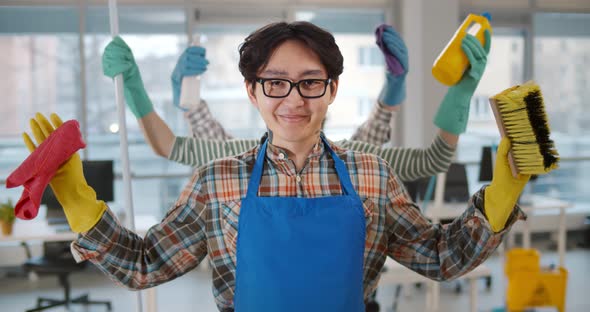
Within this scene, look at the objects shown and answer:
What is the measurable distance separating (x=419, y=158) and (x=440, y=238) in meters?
0.67

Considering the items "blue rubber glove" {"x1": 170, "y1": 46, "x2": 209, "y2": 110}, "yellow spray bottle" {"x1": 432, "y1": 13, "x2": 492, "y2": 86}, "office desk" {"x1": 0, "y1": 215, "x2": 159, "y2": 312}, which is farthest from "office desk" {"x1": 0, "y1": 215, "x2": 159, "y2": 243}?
"yellow spray bottle" {"x1": 432, "y1": 13, "x2": 492, "y2": 86}

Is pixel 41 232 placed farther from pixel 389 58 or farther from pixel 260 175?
pixel 260 175

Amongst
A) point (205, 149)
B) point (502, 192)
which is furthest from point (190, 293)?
point (502, 192)

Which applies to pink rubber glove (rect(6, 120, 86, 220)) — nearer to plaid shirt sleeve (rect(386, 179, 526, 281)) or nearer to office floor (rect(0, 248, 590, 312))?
plaid shirt sleeve (rect(386, 179, 526, 281))

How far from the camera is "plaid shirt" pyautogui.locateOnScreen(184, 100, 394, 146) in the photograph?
2.26 metres

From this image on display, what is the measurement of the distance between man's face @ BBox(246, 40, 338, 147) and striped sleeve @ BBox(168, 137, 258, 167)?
64 centimetres

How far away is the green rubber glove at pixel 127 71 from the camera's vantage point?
174 cm

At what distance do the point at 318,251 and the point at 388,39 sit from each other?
1.09 m

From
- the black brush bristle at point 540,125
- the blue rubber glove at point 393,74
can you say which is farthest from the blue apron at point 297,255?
the blue rubber glove at point 393,74

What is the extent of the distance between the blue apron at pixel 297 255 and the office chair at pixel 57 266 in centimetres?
304

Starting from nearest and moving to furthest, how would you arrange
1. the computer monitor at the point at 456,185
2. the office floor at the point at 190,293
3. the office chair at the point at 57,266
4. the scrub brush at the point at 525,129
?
the scrub brush at the point at 525,129, the office chair at the point at 57,266, the office floor at the point at 190,293, the computer monitor at the point at 456,185

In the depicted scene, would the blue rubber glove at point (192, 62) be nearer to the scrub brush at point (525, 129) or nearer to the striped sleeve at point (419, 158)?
the striped sleeve at point (419, 158)

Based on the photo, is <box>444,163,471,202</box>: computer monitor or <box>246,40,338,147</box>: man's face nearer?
<box>246,40,338,147</box>: man's face

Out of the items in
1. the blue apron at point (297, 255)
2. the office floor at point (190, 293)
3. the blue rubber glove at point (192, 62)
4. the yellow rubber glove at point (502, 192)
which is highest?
the blue rubber glove at point (192, 62)
